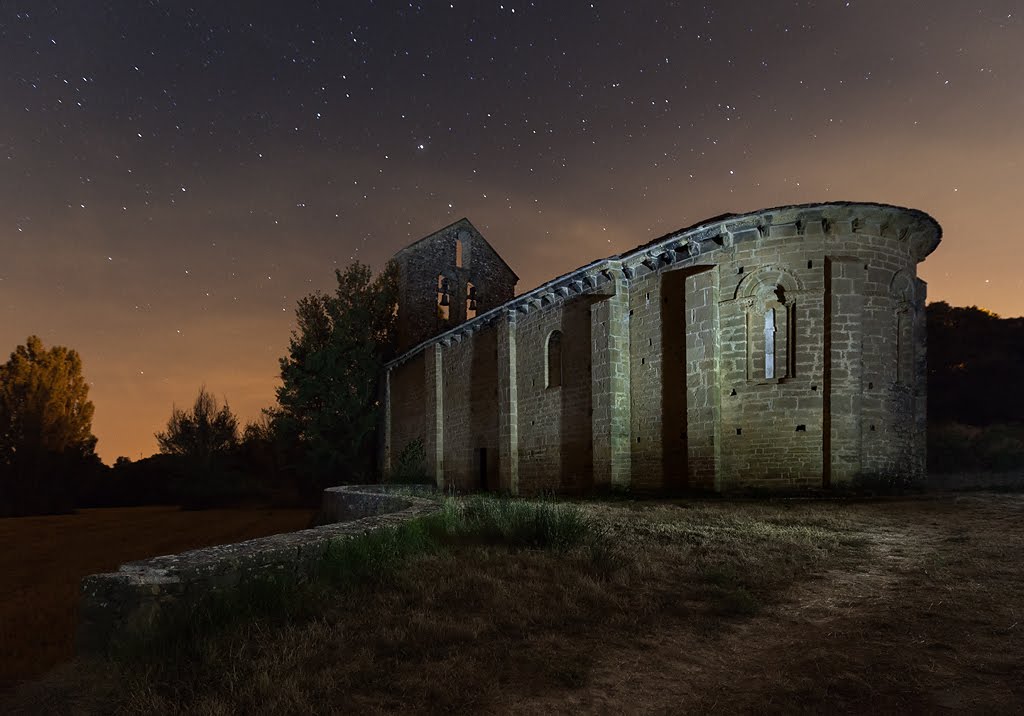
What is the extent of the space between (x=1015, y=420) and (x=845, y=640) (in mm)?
34378

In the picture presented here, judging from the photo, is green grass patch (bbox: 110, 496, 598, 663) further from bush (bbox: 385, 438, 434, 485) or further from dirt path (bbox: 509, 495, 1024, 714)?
bush (bbox: 385, 438, 434, 485)

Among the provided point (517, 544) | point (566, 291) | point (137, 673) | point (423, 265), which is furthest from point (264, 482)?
point (137, 673)

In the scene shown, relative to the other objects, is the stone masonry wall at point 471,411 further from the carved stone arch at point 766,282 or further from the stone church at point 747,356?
the carved stone arch at point 766,282

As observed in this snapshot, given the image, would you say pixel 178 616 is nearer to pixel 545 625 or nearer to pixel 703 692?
pixel 545 625

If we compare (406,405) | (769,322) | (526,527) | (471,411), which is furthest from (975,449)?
(406,405)

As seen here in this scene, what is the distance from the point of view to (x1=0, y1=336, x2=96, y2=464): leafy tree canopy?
102 feet

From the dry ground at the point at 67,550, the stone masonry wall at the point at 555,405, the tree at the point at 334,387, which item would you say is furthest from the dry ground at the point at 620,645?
the tree at the point at 334,387

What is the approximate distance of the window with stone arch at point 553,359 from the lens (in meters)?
20.4

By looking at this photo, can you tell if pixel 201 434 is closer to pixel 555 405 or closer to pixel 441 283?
pixel 441 283

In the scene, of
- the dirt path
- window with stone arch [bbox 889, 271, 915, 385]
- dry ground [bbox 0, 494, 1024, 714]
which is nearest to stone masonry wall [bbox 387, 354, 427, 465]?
window with stone arch [bbox 889, 271, 915, 385]

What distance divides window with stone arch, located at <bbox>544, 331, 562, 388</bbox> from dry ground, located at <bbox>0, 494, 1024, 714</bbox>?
13546mm

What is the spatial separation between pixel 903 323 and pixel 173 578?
17551mm

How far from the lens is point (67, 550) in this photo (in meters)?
18.3

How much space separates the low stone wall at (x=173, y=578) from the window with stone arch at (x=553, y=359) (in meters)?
14.0
